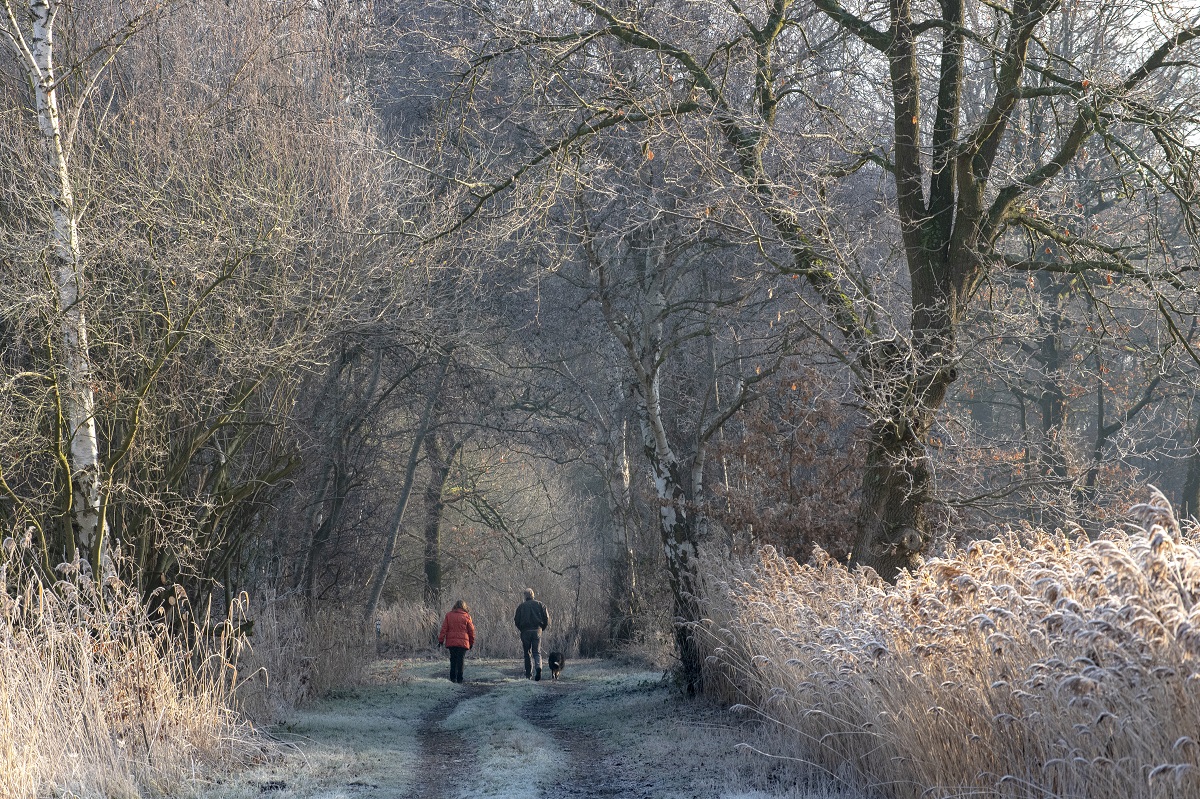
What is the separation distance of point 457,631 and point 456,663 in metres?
0.53

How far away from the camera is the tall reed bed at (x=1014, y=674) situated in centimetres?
461

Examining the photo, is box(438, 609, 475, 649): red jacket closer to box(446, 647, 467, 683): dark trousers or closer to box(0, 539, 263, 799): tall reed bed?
box(446, 647, 467, 683): dark trousers

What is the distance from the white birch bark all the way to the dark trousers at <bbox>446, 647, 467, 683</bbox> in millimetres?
9535

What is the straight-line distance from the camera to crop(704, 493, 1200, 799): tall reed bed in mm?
4613

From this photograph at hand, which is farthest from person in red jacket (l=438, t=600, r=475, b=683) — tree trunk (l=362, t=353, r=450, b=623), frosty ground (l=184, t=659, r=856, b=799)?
frosty ground (l=184, t=659, r=856, b=799)

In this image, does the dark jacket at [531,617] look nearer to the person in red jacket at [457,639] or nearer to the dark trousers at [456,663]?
the person in red jacket at [457,639]

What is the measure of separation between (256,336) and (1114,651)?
8432 mm

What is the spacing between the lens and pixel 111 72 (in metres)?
11.8

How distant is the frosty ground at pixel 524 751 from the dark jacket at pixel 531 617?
129 inches

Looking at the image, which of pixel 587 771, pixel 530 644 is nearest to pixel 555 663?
pixel 530 644

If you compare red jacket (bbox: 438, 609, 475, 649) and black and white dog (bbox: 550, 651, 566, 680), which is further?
black and white dog (bbox: 550, 651, 566, 680)

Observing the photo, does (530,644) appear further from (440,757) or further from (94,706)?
(94,706)

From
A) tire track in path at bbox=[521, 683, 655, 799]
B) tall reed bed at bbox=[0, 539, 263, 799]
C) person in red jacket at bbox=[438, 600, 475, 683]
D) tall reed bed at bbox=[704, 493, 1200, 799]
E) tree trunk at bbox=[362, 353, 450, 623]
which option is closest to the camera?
tall reed bed at bbox=[704, 493, 1200, 799]

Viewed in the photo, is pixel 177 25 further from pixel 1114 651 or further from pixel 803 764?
pixel 1114 651
